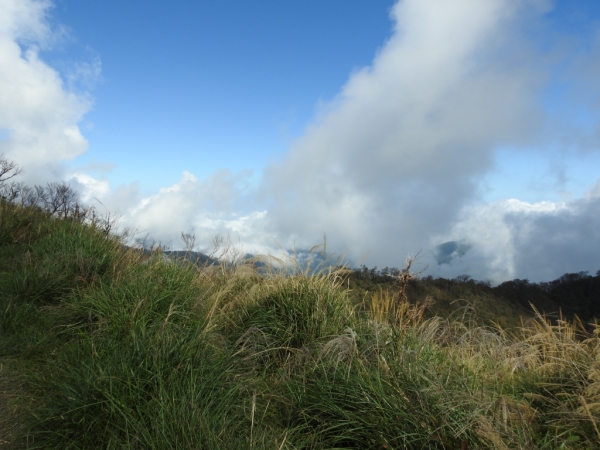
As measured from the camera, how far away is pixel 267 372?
13.7 ft

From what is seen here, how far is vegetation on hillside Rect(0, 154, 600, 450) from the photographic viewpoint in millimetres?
2715

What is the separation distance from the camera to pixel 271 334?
466cm

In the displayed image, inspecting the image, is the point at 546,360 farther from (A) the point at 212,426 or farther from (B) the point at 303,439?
Result: (A) the point at 212,426

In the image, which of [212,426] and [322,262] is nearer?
[212,426]

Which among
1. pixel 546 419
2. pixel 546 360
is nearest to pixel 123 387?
pixel 546 419

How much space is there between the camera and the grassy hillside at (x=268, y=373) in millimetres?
2713

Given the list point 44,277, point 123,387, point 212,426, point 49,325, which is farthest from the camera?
point 44,277

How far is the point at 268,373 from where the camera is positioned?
412 cm

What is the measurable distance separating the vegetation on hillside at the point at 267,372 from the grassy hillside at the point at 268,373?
2 cm

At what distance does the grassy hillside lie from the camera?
2.71m

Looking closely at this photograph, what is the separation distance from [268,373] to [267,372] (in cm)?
6

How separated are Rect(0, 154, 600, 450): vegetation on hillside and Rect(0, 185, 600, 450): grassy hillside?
0.02 m

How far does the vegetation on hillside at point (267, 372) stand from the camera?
8.91ft

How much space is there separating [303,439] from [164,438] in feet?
Result: 2.80
